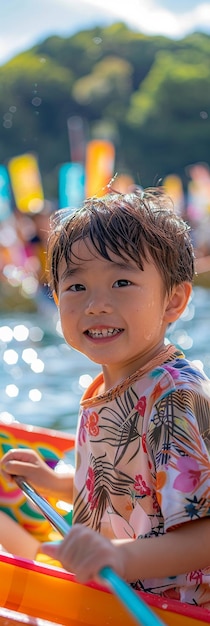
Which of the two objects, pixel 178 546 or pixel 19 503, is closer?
pixel 178 546

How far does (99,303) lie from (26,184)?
10.1m

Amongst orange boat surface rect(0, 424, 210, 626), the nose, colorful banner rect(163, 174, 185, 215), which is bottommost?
orange boat surface rect(0, 424, 210, 626)

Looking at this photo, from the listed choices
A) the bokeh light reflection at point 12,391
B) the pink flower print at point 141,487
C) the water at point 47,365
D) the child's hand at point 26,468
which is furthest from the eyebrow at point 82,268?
the bokeh light reflection at point 12,391

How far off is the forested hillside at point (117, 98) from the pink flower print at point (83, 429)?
1158 cm

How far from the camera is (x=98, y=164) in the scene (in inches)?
469

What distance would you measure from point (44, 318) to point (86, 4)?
10218 mm

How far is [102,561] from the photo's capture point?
0.93 metres

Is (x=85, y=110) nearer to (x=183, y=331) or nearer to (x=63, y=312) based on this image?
(x=183, y=331)

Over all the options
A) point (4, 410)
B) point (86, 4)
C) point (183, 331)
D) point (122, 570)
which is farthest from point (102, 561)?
point (86, 4)

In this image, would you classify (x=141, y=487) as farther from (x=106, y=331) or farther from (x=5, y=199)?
(x=5, y=199)

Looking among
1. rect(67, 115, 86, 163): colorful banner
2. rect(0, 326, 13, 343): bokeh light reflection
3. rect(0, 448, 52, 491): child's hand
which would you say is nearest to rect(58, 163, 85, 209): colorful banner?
rect(67, 115, 86, 163): colorful banner

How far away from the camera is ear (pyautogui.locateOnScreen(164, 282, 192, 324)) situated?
125 cm

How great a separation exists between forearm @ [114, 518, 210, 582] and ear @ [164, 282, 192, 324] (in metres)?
0.32

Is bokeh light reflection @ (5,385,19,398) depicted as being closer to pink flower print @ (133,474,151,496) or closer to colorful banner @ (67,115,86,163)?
pink flower print @ (133,474,151,496)
